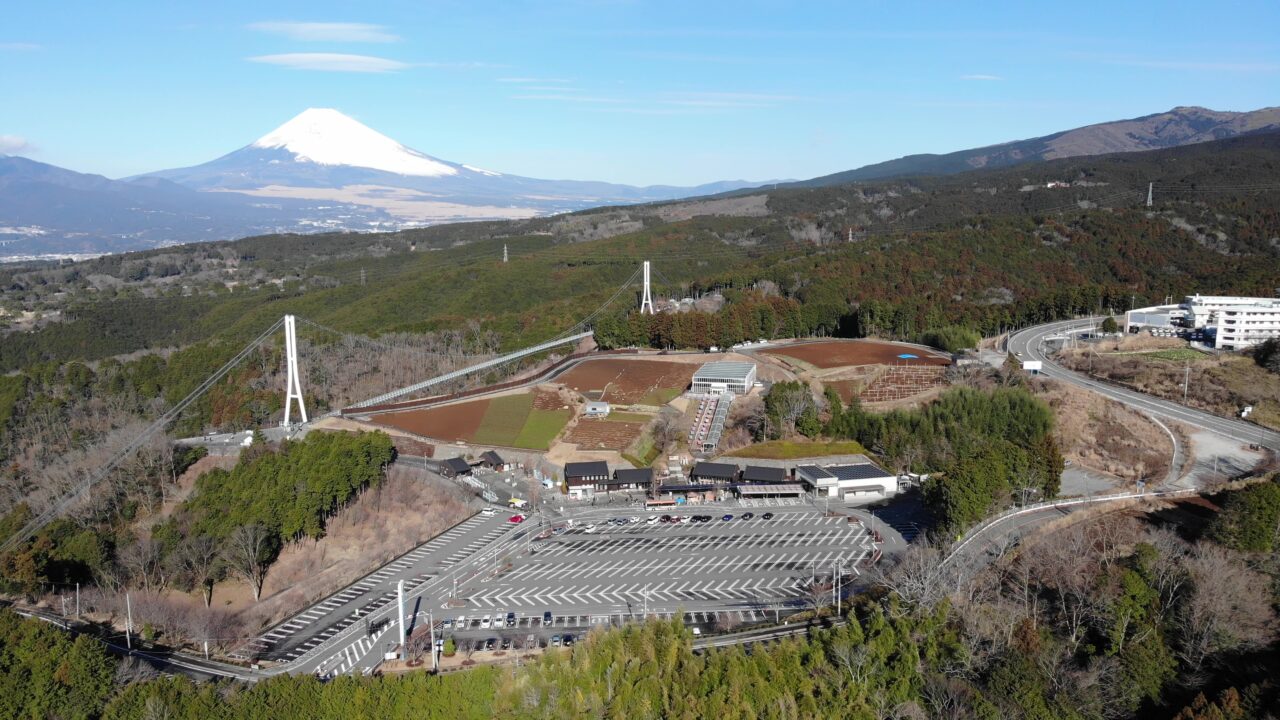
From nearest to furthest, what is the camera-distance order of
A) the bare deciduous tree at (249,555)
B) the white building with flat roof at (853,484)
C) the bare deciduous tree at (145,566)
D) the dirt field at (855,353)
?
the bare deciduous tree at (145,566), the bare deciduous tree at (249,555), the white building with flat roof at (853,484), the dirt field at (855,353)

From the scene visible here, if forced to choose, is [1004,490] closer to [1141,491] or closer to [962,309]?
[1141,491]

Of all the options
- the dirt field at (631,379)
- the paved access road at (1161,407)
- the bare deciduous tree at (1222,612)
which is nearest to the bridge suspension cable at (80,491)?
the dirt field at (631,379)

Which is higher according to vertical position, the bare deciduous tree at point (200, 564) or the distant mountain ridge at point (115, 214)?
the distant mountain ridge at point (115, 214)

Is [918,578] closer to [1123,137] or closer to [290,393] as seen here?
[290,393]

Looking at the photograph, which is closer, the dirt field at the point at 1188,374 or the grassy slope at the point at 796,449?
the grassy slope at the point at 796,449

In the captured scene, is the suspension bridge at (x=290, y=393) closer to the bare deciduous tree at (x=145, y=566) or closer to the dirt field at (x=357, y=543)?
the bare deciduous tree at (x=145, y=566)

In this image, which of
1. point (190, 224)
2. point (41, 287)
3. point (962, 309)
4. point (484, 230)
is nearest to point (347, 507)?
point (962, 309)

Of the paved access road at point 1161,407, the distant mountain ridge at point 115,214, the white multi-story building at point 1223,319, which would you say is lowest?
the paved access road at point 1161,407

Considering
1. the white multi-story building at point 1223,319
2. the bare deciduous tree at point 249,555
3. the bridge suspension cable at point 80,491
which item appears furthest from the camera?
the white multi-story building at point 1223,319
